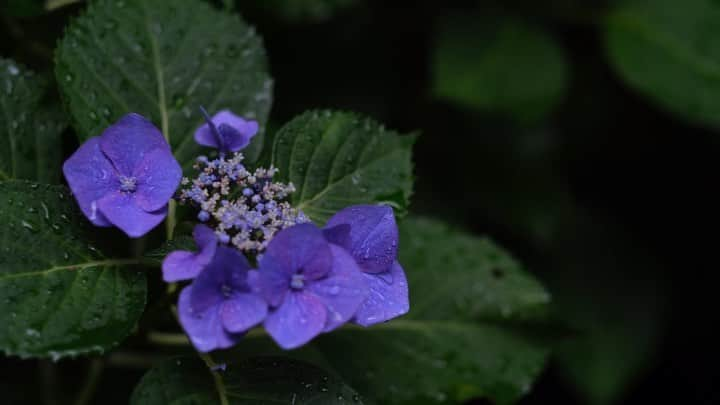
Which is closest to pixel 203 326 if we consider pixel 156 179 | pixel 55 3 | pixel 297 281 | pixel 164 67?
pixel 297 281

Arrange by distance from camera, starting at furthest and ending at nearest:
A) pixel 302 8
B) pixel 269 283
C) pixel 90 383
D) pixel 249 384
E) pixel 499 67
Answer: pixel 499 67, pixel 302 8, pixel 90 383, pixel 249 384, pixel 269 283

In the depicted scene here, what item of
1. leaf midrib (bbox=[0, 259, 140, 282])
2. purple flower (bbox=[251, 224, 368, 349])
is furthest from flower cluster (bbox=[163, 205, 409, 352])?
leaf midrib (bbox=[0, 259, 140, 282])

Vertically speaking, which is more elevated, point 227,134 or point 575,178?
point 227,134

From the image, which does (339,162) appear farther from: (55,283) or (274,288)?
(55,283)

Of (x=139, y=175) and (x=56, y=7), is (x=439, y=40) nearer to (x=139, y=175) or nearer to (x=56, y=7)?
(x=56, y=7)

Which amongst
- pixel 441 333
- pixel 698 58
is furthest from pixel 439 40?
pixel 441 333

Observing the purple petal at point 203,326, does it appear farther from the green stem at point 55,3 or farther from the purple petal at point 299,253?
the green stem at point 55,3

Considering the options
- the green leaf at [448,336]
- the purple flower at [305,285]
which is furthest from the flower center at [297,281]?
the green leaf at [448,336]
